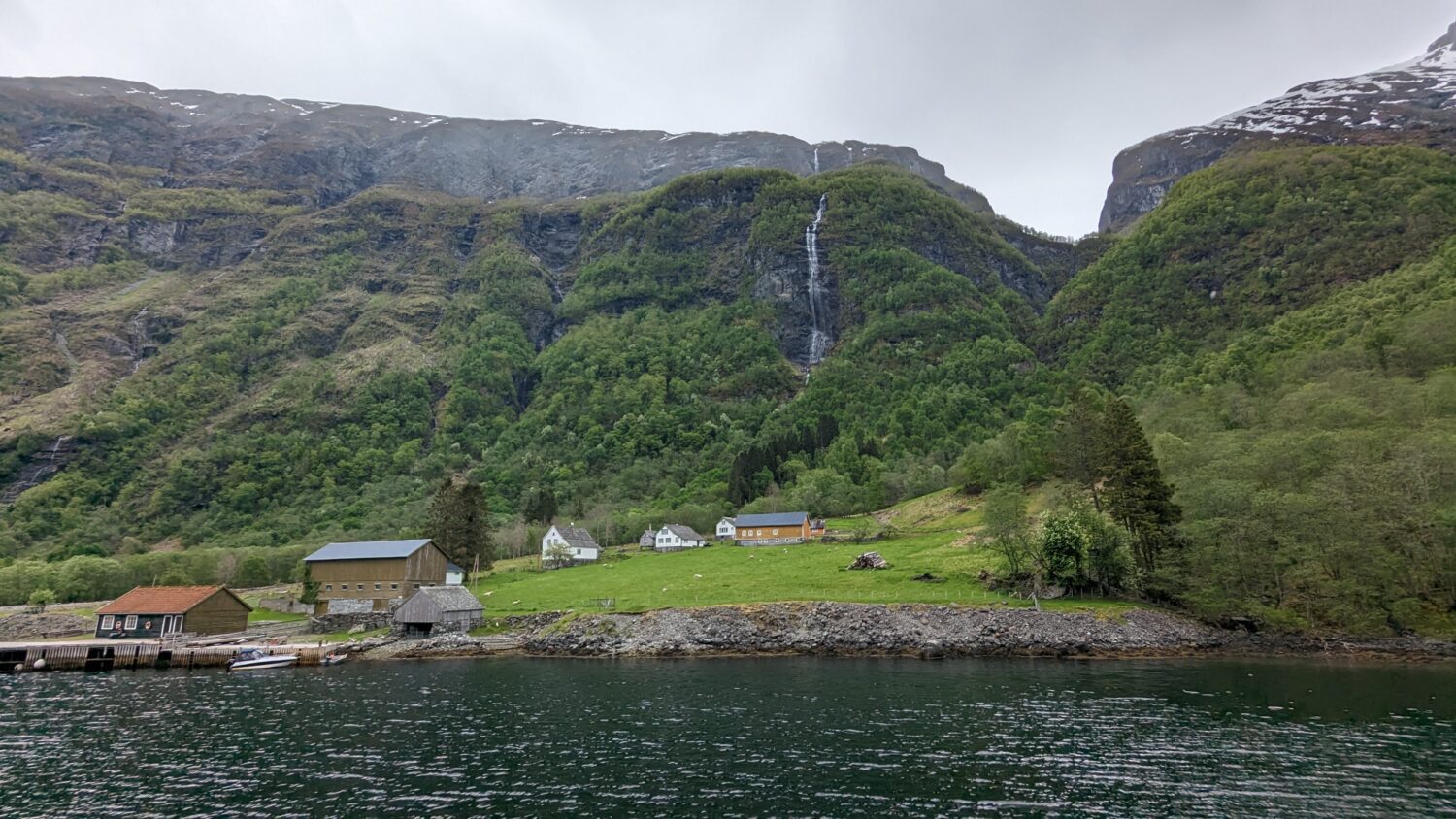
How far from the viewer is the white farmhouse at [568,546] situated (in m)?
96.4

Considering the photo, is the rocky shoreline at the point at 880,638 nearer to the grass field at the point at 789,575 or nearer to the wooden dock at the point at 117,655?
the grass field at the point at 789,575

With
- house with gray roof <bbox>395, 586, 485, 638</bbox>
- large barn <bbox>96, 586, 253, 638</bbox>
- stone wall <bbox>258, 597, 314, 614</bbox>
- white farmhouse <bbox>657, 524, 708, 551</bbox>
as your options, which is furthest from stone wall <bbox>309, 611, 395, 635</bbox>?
white farmhouse <bbox>657, 524, 708, 551</bbox>

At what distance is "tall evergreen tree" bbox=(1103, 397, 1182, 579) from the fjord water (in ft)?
49.3

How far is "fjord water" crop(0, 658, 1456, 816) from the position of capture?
71.6 ft

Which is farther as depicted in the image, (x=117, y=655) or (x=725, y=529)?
(x=725, y=529)

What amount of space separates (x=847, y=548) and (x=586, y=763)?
61.0 metres

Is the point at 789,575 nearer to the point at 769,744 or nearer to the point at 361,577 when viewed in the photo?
the point at 769,744

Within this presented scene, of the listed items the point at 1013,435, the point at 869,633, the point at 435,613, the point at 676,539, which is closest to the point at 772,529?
the point at 676,539

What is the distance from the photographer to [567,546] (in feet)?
328

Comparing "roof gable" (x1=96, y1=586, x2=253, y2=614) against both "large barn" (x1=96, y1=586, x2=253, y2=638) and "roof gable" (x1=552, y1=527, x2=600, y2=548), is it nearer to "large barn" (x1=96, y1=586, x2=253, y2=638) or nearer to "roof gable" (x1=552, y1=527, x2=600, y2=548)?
"large barn" (x1=96, y1=586, x2=253, y2=638)

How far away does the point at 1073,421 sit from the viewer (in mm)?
71562

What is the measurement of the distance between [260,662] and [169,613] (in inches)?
878

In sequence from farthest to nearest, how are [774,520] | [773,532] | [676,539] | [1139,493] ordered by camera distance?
[676,539] → [774,520] → [773,532] → [1139,493]

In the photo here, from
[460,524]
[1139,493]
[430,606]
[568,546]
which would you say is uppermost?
[1139,493]
